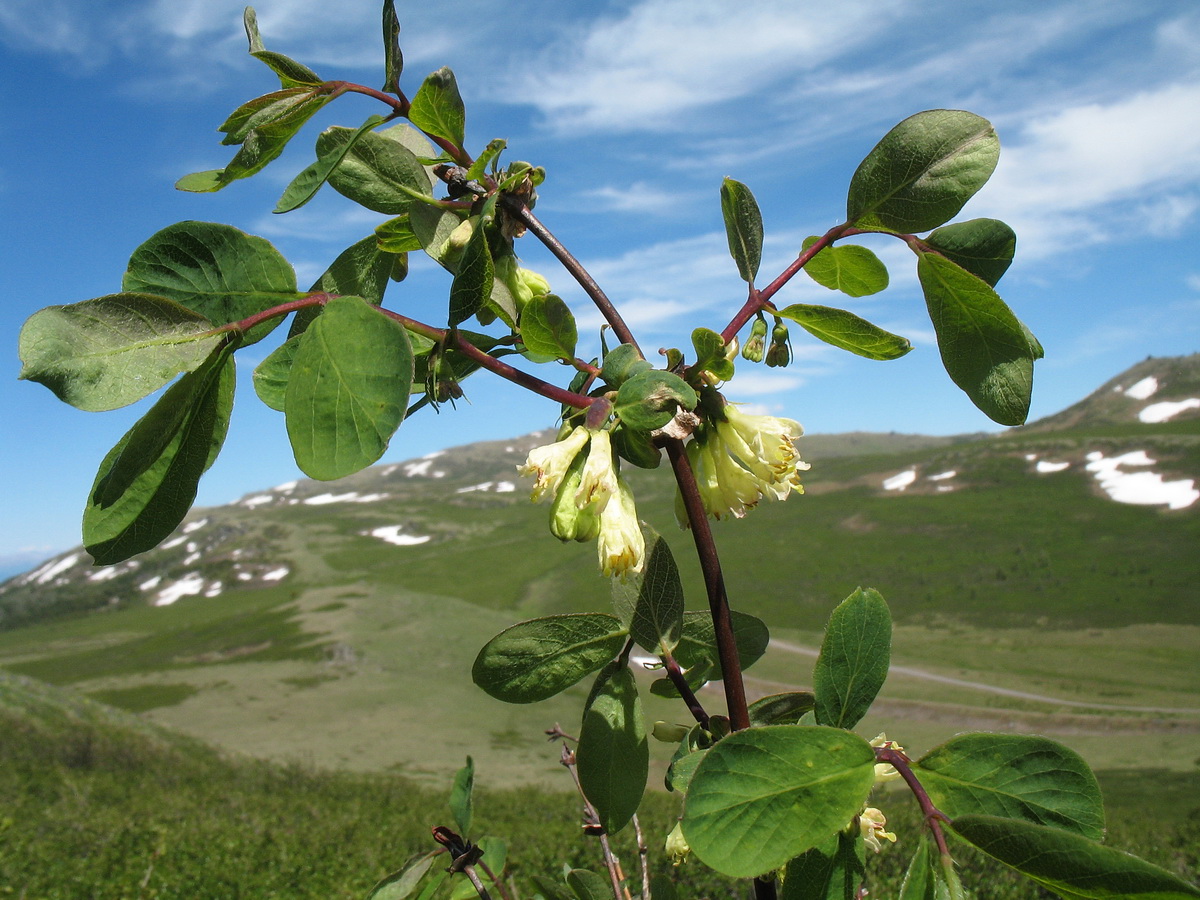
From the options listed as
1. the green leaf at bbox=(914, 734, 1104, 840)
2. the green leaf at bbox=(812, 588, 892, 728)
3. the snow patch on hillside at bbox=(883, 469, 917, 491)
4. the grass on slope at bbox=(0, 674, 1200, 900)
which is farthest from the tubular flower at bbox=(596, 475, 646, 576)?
the snow patch on hillside at bbox=(883, 469, 917, 491)

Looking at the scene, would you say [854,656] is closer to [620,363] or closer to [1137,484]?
[620,363]

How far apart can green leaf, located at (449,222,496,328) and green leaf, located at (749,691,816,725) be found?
54 cm

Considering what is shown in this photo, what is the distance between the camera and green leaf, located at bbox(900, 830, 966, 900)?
62 centimetres

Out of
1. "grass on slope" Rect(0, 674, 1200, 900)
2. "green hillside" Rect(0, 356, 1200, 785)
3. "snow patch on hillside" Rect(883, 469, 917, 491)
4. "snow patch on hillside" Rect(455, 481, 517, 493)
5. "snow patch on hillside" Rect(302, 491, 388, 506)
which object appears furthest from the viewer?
"snow patch on hillside" Rect(302, 491, 388, 506)

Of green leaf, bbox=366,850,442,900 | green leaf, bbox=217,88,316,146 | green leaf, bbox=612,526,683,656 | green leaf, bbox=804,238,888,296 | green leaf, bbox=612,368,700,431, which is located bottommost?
green leaf, bbox=366,850,442,900

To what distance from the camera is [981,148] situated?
2.55ft

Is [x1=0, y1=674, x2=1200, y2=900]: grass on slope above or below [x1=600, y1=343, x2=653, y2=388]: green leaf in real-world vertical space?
below

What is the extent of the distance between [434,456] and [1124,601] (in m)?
84.2

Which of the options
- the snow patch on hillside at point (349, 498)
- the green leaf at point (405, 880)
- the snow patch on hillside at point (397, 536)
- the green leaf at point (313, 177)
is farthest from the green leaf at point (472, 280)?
the snow patch on hillside at point (349, 498)

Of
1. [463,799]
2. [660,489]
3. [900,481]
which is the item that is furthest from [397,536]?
[463,799]

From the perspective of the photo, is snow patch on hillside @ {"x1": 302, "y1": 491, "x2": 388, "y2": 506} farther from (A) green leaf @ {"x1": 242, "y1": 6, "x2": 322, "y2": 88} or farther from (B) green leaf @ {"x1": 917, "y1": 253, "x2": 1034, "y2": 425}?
(B) green leaf @ {"x1": 917, "y1": 253, "x2": 1034, "y2": 425}

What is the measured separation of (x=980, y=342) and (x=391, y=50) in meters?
0.66

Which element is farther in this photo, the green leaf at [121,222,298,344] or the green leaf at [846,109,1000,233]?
the green leaf at [846,109,1000,233]

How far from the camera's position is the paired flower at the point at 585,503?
30.3 inches
